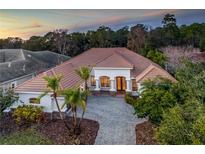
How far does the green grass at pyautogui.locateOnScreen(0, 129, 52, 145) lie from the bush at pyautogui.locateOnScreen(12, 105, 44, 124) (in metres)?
0.19

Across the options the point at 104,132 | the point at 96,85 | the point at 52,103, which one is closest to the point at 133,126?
the point at 104,132

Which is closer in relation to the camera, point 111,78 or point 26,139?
point 26,139

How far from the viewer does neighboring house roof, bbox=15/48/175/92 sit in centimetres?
624

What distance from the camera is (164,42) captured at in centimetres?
627

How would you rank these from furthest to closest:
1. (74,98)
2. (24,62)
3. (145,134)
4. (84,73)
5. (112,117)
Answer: (24,62) < (112,117) < (145,134) < (84,73) < (74,98)

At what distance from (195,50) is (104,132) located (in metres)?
2.11

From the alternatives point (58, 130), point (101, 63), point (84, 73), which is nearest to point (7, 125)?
point (58, 130)

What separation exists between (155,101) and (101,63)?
1.15 m

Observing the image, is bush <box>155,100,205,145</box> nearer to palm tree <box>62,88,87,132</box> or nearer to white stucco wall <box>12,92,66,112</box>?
palm tree <box>62,88,87,132</box>

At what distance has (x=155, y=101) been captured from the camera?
6043 millimetres

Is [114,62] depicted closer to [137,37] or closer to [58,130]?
[137,37]

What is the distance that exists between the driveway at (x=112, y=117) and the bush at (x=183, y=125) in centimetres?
57

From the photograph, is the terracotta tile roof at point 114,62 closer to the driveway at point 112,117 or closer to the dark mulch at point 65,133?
the driveway at point 112,117

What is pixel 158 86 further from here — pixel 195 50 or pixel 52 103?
pixel 52 103
